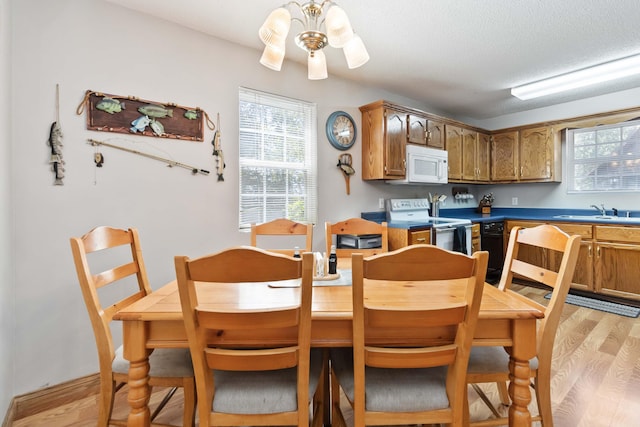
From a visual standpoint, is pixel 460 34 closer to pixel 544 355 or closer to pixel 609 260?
pixel 544 355

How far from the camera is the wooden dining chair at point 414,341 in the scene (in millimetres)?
870

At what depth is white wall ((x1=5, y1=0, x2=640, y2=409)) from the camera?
178cm

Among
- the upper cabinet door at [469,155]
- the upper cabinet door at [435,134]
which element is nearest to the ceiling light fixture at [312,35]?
the upper cabinet door at [435,134]

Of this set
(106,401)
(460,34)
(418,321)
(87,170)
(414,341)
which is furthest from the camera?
(460,34)

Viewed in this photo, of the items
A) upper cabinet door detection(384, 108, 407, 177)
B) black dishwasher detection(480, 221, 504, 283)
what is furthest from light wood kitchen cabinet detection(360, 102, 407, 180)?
black dishwasher detection(480, 221, 504, 283)

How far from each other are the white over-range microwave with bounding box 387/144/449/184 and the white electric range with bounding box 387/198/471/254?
0.36 m

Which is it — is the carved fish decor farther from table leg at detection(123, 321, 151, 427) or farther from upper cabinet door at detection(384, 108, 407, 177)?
upper cabinet door at detection(384, 108, 407, 177)

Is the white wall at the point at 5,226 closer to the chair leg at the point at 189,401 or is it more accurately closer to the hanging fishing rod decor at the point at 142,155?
the hanging fishing rod decor at the point at 142,155

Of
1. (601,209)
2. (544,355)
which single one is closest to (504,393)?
(544,355)

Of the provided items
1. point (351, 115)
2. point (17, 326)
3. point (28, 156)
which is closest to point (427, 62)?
point (351, 115)

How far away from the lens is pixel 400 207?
3.73 m

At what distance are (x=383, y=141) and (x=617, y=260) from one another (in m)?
2.85

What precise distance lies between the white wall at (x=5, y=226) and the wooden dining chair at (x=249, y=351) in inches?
52.3

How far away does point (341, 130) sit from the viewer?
128 inches
